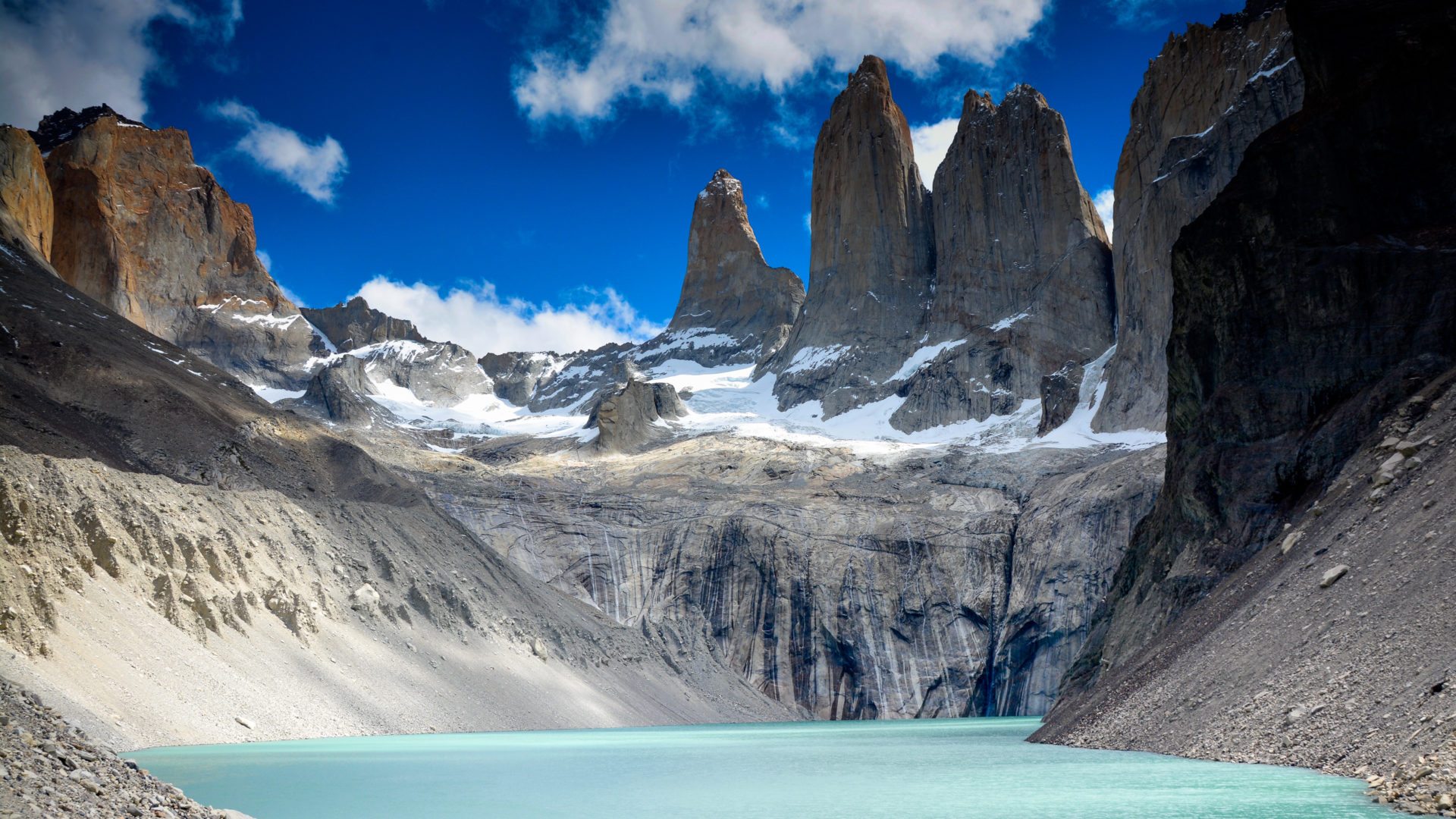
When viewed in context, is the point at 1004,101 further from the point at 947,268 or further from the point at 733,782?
the point at 733,782

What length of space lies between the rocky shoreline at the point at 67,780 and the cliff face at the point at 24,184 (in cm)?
6762

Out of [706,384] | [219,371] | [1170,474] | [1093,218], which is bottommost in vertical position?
[1170,474]

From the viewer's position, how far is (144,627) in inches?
1423

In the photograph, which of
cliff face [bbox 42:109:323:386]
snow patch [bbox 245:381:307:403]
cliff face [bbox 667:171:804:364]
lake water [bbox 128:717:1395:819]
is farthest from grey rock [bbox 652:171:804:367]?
lake water [bbox 128:717:1395:819]

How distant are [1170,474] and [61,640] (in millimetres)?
35511

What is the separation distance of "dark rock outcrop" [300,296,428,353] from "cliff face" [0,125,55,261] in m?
106

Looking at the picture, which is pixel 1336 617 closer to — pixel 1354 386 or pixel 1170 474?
pixel 1354 386

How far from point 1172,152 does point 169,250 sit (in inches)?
4605

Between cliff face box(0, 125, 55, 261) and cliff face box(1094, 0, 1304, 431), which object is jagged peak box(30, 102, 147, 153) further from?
cliff face box(1094, 0, 1304, 431)

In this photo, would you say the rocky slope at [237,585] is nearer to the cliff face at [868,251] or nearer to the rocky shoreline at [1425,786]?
the rocky shoreline at [1425,786]

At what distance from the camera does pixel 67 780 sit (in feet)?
41.7

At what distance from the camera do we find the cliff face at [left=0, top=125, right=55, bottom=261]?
75.9 meters

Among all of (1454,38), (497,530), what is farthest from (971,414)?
(1454,38)

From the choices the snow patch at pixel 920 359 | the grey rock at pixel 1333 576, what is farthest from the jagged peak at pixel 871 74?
the grey rock at pixel 1333 576
